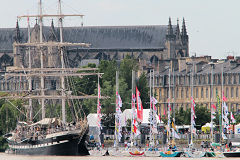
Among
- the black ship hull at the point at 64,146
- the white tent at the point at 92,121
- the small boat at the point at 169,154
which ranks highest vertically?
the white tent at the point at 92,121

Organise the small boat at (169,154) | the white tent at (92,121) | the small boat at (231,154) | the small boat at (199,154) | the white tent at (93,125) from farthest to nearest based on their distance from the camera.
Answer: the white tent at (93,125)
the white tent at (92,121)
the small boat at (169,154)
the small boat at (199,154)
the small boat at (231,154)

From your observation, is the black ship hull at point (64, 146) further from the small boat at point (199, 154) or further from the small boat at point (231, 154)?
the small boat at point (231, 154)

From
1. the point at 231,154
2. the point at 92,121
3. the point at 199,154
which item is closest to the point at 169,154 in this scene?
the point at 199,154

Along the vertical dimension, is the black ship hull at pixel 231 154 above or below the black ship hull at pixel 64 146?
below

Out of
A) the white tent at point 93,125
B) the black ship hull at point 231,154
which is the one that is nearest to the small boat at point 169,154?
the black ship hull at point 231,154

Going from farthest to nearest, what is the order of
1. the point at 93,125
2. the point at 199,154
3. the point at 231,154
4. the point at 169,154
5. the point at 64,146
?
the point at 93,125
the point at 64,146
the point at 169,154
the point at 199,154
the point at 231,154

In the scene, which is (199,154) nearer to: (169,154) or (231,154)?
(169,154)

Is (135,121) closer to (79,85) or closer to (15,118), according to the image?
(15,118)

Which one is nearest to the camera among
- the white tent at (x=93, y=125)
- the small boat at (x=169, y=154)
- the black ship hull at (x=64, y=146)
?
the small boat at (x=169, y=154)

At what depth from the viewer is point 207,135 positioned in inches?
6063

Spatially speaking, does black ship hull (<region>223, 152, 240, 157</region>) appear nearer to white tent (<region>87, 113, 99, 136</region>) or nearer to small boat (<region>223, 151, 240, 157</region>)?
small boat (<region>223, 151, 240, 157</region>)

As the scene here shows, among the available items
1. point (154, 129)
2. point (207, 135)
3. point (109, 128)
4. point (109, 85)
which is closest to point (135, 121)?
point (154, 129)

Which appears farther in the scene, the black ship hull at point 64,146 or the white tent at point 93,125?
the white tent at point 93,125

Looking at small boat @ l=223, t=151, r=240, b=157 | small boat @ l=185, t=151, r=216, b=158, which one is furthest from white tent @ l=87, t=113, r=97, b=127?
small boat @ l=223, t=151, r=240, b=157
